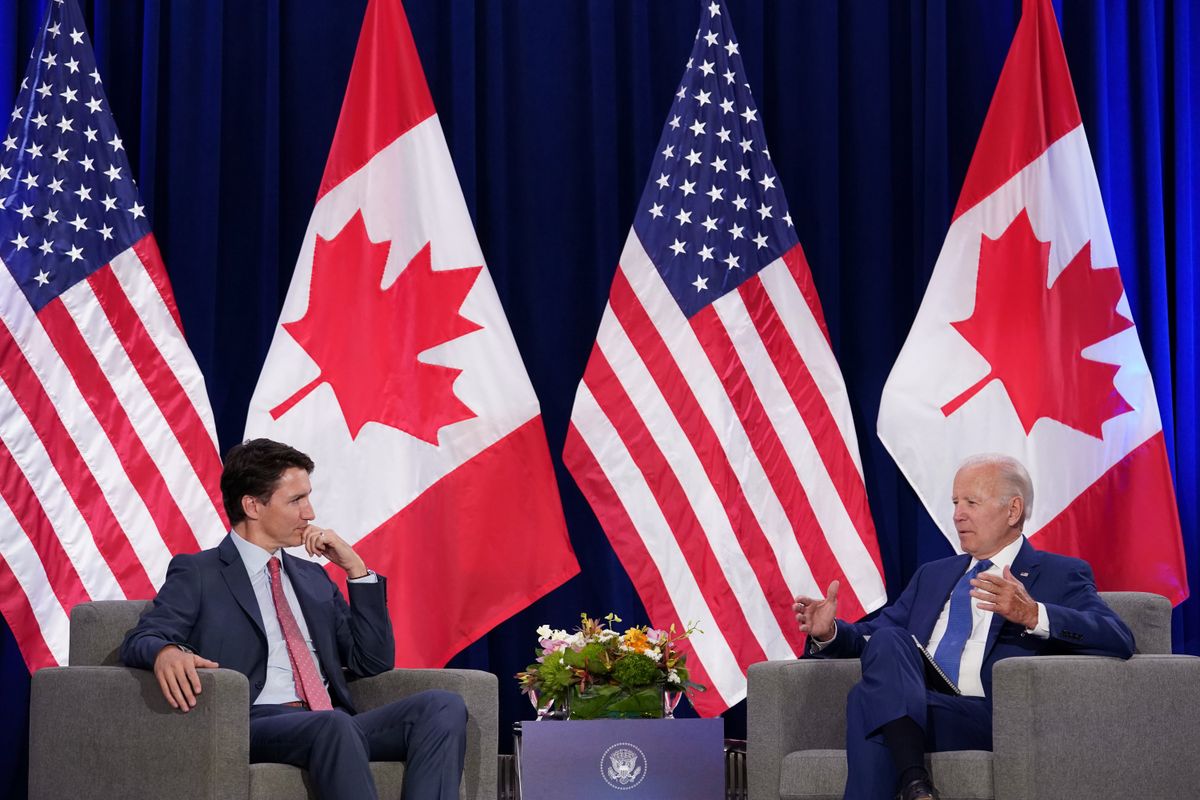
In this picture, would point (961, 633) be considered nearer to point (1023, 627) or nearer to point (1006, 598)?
point (1023, 627)

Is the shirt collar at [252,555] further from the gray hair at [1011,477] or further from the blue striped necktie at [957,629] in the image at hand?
the gray hair at [1011,477]

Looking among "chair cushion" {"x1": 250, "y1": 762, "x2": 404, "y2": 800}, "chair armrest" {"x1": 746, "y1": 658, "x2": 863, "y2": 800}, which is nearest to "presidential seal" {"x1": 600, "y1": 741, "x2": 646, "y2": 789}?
"chair armrest" {"x1": 746, "y1": 658, "x2": 863, "y2": 800}

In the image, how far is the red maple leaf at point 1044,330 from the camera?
4.90 meters

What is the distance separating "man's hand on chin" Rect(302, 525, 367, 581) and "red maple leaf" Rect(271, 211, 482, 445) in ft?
3.21

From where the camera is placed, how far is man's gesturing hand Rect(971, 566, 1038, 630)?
11.5ft

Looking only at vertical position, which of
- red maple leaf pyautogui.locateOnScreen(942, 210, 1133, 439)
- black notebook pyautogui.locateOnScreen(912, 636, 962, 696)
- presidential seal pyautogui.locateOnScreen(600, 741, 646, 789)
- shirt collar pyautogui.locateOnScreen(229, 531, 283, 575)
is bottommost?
presidential seal pyautogui.locateOnScreen(600, 741, 646, 789)

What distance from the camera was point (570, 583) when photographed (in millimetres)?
5207

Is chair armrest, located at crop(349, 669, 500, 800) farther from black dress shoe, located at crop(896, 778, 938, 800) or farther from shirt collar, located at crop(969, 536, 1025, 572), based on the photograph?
shirt collar, located at crop(969, 536, 1025, 572)

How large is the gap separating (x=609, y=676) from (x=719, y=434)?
116 cm

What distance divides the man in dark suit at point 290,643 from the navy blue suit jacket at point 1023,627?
118cm

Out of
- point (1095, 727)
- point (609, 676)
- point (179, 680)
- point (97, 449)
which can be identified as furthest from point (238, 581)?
point (1095, 727)

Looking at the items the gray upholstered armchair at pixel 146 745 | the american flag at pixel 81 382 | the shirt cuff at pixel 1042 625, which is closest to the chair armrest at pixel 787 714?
the shirt cuff at pixel 1042 625

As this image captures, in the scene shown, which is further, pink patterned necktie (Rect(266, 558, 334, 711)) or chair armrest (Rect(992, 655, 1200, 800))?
pink patterned necktie (Rect(266, 558, 334, 711))

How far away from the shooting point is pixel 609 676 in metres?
3.99
